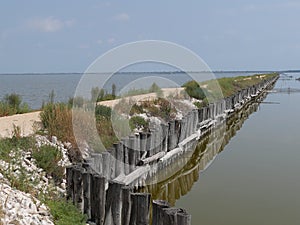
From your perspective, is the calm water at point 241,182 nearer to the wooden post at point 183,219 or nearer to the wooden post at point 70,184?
the wooden post at point 70,184

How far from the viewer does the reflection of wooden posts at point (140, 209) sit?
6.61 meters

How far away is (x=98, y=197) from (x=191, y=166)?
7878 mm

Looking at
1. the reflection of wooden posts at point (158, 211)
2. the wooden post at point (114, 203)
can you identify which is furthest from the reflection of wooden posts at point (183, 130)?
the reflection of wooden posts at point (158, 211)

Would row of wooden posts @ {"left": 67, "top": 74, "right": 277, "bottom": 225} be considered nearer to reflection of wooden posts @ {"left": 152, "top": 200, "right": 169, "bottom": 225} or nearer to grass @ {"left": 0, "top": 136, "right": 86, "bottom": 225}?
reflection of wooden posts @ {"left": 152, "top": 200, "right": 169, "bottom": 225}

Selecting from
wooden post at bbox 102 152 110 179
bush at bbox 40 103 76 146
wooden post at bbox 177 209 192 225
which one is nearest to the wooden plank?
bush at bbox 40 103 76 146

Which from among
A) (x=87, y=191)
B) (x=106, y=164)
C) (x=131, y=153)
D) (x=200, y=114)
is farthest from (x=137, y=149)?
(x=200, y=114)

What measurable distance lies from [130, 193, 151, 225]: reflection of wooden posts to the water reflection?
4.18m

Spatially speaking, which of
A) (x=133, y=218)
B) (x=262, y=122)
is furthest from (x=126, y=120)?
(x=262, y=122)

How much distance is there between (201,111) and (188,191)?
7.62 metres

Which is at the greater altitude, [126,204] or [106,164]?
[106,164]

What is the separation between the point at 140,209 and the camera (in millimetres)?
6688

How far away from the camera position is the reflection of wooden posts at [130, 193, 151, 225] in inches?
260

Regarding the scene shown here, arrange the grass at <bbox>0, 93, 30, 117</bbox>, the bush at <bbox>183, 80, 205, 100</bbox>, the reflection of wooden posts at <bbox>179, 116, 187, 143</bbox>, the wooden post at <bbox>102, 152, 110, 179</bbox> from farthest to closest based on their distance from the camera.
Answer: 1. the bush at <bbox>183, 80, 205, 100</bbox>
2. the grass at <bbox>0, 93, 30, 117</bbox>
3. the reflection of wooden posts at <bbox>179, 116, 187, 143</bbox>
4. the wooden post at <bbox>102, 152, 110, 179</bbox>

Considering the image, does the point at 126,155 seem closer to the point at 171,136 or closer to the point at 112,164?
the point at 112,164
